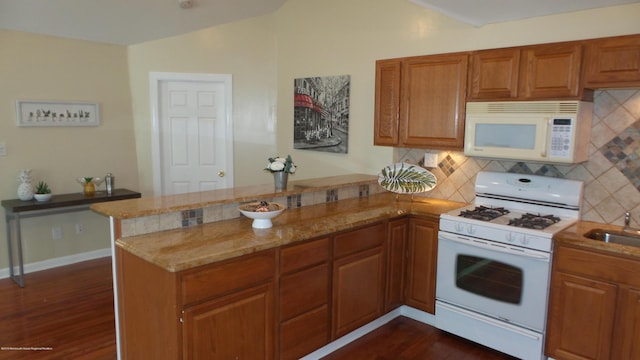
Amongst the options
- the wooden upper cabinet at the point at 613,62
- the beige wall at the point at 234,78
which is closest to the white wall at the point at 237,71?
the beige wall at the point at 234,78

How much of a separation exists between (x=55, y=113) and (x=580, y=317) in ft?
15.7

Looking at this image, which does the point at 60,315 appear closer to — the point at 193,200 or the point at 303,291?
the point at 193,200

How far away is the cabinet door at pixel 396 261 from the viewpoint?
3.30 m

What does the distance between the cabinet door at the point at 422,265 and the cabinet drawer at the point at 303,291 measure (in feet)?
2.93

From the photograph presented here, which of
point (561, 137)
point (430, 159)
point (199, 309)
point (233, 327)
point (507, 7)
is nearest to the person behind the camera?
point (199, 309)

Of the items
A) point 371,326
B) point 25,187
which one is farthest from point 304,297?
point 25,187

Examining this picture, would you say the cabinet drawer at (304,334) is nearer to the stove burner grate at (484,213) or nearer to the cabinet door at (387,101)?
the stove burner grate at (484,213)

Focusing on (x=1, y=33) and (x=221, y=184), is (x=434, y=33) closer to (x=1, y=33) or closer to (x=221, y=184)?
(x=221, y=184)

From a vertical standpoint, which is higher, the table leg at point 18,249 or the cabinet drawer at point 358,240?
the cabinet drawer at point 358,240

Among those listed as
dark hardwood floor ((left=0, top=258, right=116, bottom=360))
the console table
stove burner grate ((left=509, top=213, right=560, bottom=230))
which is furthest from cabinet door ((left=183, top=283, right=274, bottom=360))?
the console table

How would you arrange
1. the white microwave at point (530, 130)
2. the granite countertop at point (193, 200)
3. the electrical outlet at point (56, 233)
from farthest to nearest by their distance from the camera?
the electrical outlet at point (56, 233)
the white microwave at point (530, 130)
the granite countertop at point (193, 200)

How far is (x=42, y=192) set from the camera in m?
4.23

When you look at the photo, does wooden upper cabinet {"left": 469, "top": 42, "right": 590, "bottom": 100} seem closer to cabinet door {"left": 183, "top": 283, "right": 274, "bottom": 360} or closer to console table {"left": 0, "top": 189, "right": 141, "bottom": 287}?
cabinet door {"left": 183, "top": 283, "right": 274, "bottom": 360}

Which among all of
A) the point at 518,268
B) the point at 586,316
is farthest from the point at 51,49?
the point at 586,316
